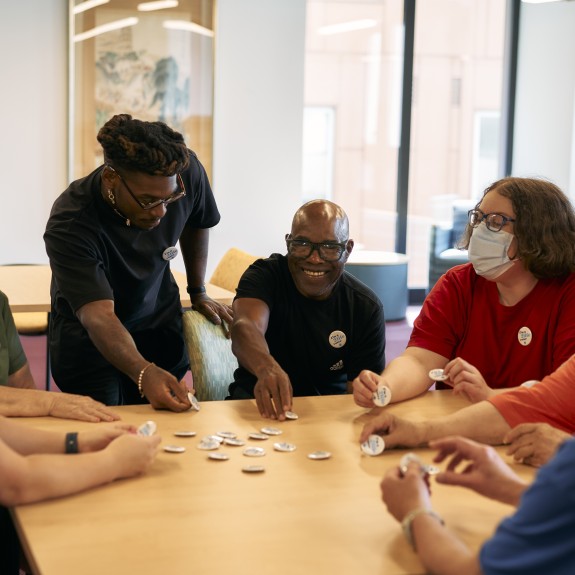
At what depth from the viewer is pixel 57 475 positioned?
6.06 feet

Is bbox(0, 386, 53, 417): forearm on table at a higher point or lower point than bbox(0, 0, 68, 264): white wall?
lower

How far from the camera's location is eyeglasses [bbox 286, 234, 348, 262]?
2918mm

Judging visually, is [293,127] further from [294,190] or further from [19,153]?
[19,153]

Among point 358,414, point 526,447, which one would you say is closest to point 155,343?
point 358,414

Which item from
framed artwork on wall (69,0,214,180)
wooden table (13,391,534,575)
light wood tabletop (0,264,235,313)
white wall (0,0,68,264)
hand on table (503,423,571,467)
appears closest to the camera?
wooden table (13,391,534,575)

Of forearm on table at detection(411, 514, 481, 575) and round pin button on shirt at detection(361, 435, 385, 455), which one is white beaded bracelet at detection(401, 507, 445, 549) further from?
round pin button on shirt at detection(361, 435, 385, 455)

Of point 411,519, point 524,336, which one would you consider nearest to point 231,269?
point 524,336

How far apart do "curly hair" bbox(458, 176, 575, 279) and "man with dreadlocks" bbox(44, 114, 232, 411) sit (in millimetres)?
1053

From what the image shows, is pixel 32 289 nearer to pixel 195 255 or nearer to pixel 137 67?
pixel 195 255

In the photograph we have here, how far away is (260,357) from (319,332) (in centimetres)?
34

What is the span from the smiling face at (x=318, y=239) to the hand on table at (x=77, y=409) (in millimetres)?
822

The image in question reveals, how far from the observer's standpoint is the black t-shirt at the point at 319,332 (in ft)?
9.96

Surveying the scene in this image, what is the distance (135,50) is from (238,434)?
5489 mm

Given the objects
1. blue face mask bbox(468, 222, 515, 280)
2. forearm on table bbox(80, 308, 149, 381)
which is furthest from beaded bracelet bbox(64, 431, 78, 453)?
blue face mask bbox(468, 222, 515, 280)
